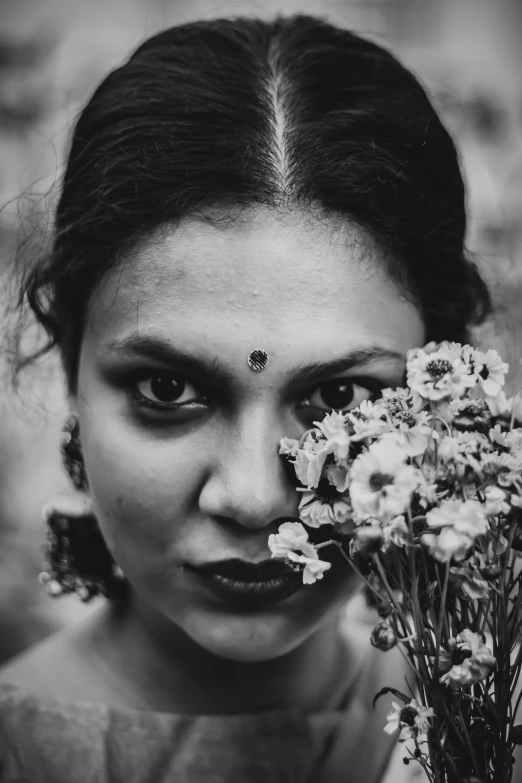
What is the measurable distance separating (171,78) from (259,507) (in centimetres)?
62

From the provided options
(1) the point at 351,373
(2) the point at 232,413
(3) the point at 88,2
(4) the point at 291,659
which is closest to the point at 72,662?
(4) the point at 291,659

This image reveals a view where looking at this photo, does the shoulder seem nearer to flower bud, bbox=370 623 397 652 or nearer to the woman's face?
the woman's face

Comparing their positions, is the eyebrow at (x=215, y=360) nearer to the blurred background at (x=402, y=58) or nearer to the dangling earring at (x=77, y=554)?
the dangling earring at (x=77, y=554)

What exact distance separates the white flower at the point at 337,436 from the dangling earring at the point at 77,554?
0.66 metres

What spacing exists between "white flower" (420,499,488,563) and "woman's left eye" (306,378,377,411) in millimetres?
299

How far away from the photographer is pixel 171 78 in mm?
1049

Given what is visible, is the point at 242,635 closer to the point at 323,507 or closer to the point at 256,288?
the point at 323,507

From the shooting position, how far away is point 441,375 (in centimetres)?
80

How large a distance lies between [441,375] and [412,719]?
1.16ft

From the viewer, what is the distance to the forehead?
0.91m

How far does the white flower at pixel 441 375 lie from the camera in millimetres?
776

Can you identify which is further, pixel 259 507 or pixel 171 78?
pixel 171 78

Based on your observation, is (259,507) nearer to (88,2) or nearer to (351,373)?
(351,373)

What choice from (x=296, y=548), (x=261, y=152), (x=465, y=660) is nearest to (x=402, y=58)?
(x=261, y=152)
